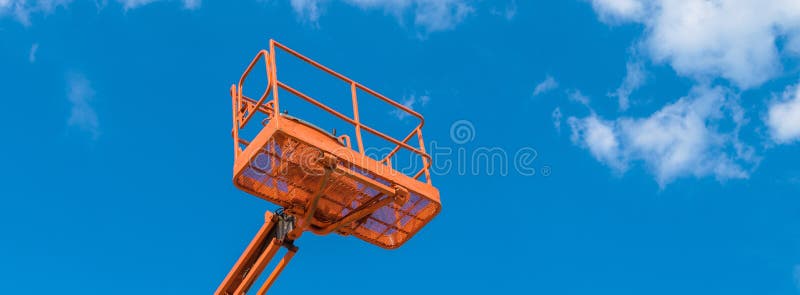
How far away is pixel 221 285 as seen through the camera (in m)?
12.4

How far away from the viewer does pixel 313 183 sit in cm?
1102

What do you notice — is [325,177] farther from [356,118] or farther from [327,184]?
[356,118]

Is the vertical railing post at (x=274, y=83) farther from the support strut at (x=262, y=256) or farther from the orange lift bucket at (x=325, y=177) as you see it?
the support strut at (x=262, y=256)

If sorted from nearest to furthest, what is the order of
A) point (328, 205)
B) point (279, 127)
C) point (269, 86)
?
1. point (279, 127)
2. point (269, 86)
3. point (328, 205)

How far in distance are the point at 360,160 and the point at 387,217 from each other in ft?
5.30

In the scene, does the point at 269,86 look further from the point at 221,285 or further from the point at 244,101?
the point at 221,285

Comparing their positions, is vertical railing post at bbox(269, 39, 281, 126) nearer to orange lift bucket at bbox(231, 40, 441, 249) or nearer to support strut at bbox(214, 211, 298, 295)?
orange lift bucket at bbox(231, 40, 441, 249)

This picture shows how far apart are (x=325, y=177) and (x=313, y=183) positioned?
1.61ft

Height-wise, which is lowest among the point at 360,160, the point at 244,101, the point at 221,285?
the point at 221,285

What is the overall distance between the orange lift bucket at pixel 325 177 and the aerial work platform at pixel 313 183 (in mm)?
13

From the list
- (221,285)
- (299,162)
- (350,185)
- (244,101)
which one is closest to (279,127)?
(299,162)

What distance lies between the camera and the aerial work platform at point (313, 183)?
10.4m

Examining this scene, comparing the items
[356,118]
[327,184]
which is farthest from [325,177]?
[356,118]

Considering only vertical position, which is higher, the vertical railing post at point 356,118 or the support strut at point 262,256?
the vertical railing post at point 356,118
